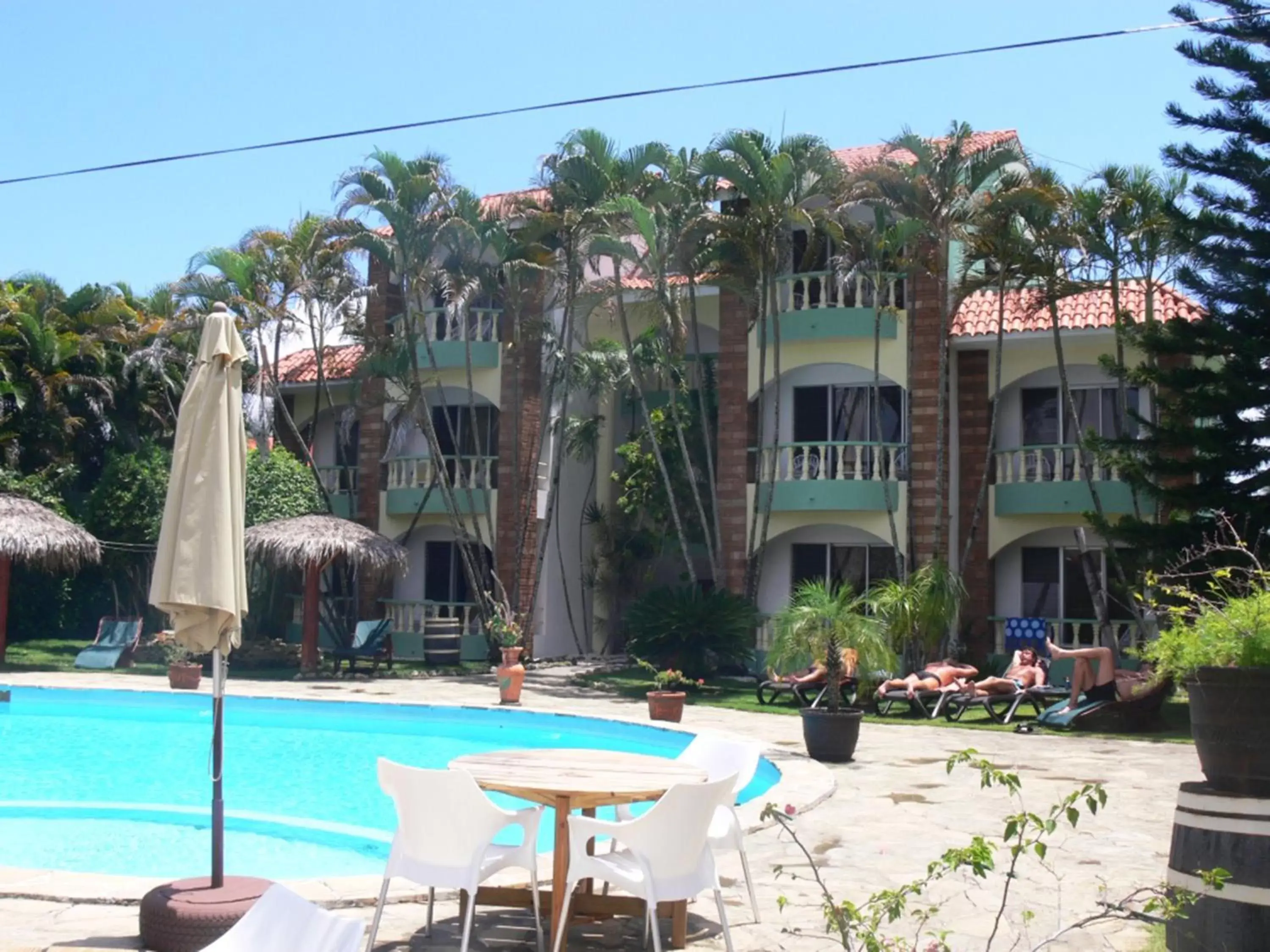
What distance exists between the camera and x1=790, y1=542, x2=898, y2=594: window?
22.2 meters

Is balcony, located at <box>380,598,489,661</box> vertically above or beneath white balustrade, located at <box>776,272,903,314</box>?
beneath

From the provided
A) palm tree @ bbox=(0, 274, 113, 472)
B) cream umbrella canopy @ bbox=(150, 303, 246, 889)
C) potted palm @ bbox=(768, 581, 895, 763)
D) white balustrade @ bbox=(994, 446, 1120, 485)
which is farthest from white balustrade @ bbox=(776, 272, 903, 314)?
cream umbrella canopy @ bbox=(150, 303, 246, 889)

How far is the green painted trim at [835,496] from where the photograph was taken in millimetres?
20938

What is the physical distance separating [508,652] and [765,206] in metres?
7.37

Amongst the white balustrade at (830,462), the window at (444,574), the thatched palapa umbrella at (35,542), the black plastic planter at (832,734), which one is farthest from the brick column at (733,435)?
the thatched palapa umbrella at (35,542)

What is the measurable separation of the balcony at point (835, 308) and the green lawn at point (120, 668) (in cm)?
772

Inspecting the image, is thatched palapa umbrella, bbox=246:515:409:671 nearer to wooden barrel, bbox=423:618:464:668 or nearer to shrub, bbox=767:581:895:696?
wooden barrel, bbox=423:618:464:668

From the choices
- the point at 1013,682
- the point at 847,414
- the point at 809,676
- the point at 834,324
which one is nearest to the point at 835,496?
the point at 847,414

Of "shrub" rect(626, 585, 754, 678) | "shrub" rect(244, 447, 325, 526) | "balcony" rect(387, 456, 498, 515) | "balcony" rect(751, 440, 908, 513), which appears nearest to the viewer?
"shrub" rect(626, 585, 754, 678)

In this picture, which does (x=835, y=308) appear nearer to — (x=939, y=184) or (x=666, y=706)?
(x=939, y=184)

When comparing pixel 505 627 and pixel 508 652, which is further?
pixel 505 627

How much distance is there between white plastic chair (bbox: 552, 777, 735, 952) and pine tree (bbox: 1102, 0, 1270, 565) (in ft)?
43.1

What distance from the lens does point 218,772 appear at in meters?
5.70

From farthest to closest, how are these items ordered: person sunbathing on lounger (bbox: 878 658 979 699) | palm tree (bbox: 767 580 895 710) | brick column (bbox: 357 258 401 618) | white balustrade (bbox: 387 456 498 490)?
brick column (bbox: 357 258 401 618)
white balustrade (bbox: 387 456 498 490)
person sunbathing on lounger (bbox: 878 658 979 699)
palm tree (bbox: 767 580 895 710)
